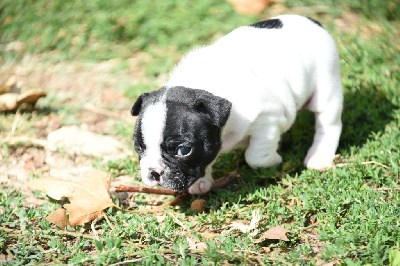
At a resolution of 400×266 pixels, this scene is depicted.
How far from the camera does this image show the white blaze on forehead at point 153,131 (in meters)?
3.62

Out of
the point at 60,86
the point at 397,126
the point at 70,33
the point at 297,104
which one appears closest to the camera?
the point at 297,104

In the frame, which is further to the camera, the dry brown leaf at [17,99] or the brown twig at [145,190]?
the dry brown leaf at [17,99]

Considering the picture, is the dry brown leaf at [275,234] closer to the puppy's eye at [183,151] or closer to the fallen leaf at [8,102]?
the puppy's eye at [183,151]

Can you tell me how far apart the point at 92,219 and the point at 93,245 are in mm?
301

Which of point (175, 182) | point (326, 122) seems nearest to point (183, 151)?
point (175, 182)

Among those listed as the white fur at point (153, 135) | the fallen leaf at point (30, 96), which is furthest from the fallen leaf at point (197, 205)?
the fallen leaf at point (30, 96)

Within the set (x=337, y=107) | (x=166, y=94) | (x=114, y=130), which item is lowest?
(x=114, y=130)

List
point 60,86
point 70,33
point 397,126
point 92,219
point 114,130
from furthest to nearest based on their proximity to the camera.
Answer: point 70,33, point 60,86, point 114,130, point 397,126, point 92,219

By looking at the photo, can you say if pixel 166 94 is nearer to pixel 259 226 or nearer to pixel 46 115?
pixel 259 226

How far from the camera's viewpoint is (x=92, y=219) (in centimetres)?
400

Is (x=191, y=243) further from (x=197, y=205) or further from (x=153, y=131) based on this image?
(x=153, y=131)

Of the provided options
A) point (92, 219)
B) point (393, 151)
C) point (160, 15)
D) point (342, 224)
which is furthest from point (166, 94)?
point (160, 15)

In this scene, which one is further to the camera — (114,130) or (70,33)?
(70,33)

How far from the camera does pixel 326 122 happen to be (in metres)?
4.67
